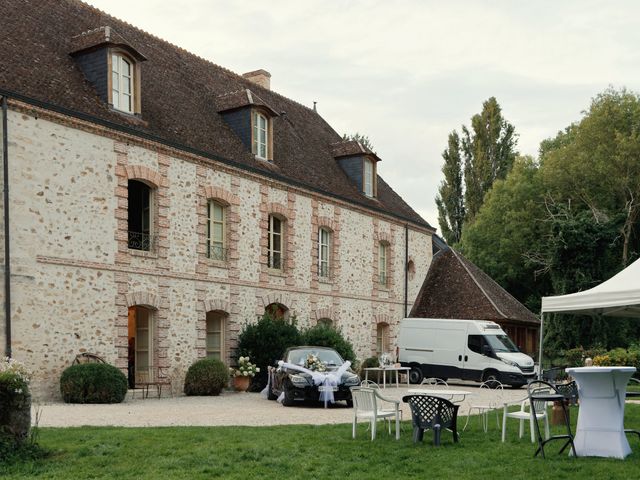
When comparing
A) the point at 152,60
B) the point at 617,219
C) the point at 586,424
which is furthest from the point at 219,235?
the point at 617,219

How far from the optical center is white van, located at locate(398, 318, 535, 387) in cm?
2152

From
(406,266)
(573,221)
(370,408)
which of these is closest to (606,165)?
(573,221)

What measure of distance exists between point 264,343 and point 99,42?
26.0ft

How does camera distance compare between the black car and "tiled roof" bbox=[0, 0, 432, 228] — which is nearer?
the black car

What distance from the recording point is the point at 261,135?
69.5 ft

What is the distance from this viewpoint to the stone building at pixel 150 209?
1466 cm

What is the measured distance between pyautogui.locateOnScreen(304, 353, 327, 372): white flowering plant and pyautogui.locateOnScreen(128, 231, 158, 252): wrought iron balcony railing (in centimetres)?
452

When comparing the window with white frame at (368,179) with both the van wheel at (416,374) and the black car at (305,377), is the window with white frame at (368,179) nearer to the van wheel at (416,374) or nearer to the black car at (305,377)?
the van wheel at (416,374)

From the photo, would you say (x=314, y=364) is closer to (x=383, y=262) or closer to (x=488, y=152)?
(x=383, y=262)

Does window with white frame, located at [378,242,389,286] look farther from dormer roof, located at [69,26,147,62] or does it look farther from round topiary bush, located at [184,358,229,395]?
dormer roof, located at [69,26,147,62]

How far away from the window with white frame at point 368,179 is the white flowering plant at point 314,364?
1101 cm

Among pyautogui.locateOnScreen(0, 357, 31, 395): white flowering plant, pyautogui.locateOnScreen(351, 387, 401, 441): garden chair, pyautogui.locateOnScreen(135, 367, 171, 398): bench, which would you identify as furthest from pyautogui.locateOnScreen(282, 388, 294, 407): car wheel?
pyautogui.locateOnScreen(0, 357, 31, 395): white flowering plant

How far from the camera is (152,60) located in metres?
20.2

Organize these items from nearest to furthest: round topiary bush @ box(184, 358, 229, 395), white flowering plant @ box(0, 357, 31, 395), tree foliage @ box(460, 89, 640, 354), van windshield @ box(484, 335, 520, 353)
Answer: white flowering plant @ box(0, 357, 31, 395) → round topiary bush @ box(184, 358, 229, 395) → van windshield @ box(484, 335, 520, 353) → tree foliage @ box(460, 89, 640, 354)
